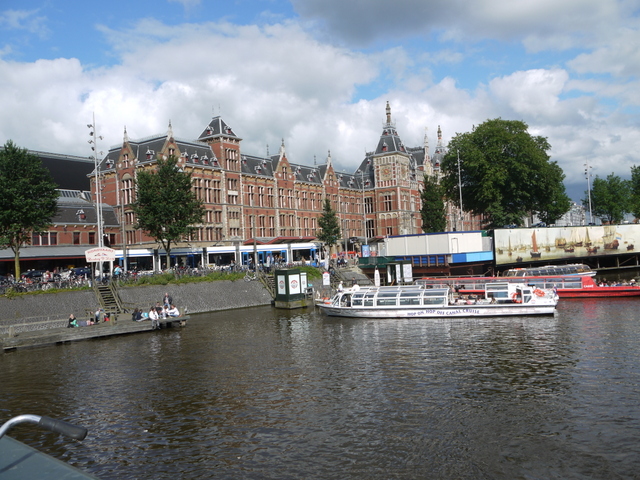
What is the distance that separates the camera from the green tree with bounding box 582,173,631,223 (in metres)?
130

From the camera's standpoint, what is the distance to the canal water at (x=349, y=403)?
16516 millimetres

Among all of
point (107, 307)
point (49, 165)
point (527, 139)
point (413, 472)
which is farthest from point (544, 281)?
point (49, 165)

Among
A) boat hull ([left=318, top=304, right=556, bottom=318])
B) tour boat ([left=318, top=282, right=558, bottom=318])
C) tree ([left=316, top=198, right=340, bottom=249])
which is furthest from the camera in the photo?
tree ([left=316, top=198, right=340, bottom=249])

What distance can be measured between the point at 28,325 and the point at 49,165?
6146 cm

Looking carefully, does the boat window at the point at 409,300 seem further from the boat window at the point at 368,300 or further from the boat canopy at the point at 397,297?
the boat window at the point at 368,300

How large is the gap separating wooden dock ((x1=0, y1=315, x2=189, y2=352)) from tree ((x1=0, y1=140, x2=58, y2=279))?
14827 millimetres

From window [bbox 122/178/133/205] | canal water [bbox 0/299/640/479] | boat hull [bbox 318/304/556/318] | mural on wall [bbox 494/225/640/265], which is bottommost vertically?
canal water [bbox 0/299/640/479]

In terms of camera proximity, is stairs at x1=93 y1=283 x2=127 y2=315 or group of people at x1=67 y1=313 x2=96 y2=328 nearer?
group of people at x1=67 y1=313 x2=96 y2=328

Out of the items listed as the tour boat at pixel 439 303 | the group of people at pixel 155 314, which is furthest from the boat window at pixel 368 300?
the group of people at pixel 155 314

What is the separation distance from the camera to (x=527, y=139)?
8888cm

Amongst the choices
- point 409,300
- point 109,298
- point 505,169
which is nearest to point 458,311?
point 409,300

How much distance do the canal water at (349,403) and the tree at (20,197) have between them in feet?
63.1

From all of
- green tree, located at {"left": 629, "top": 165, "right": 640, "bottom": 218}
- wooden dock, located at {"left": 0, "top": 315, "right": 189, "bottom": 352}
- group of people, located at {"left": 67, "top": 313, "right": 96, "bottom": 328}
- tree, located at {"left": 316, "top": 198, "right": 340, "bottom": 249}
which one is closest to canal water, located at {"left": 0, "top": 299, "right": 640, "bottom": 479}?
wooden dock, located at {"left": 0, "top": 315, "right": 189, "bottom": 352}

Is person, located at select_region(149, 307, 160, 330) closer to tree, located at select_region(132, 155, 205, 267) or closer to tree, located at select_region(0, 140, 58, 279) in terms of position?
tree, located at select_region(0, 140, 58, 279)
